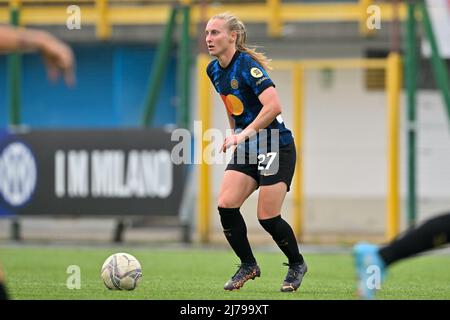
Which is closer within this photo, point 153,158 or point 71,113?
point 153,158

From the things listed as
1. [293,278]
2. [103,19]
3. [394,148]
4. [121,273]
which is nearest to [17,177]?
[103,19]

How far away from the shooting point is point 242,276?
899cm

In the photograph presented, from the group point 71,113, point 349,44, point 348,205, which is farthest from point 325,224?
point 71,113

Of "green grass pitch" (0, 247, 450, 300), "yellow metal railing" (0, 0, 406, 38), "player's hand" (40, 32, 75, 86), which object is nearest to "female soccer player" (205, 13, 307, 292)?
"green grass pitch" (0, 247, 450, 300)

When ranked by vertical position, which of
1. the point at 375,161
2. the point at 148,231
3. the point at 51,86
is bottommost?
the point at 148,231

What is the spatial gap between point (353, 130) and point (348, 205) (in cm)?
145

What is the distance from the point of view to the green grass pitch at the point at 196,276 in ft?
28.7

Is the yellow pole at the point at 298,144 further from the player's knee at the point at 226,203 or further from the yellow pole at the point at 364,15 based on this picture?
the player's knee at the point at 226,203

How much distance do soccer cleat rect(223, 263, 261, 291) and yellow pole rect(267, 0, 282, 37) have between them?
10099 millimetres

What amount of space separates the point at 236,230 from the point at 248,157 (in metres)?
0.60

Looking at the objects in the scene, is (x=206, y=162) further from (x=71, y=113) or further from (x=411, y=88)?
(x=71, y=113)

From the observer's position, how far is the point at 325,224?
793 inches

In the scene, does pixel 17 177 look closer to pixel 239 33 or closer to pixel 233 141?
pixel 239 33

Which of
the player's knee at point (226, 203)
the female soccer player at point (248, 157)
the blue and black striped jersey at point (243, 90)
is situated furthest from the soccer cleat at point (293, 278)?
the blue and black striped jersey at point (243, 90)
